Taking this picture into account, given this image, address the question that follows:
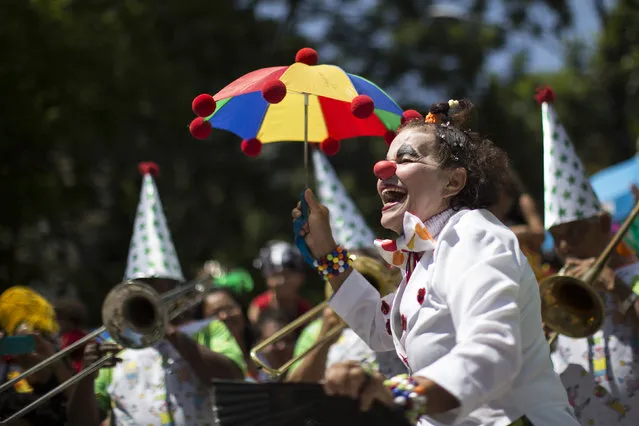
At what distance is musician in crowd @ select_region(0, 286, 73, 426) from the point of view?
16.5 feet

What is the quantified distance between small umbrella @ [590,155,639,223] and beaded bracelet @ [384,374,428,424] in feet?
21.0

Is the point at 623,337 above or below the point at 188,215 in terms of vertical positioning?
below

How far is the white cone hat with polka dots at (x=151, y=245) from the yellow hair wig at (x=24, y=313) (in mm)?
645

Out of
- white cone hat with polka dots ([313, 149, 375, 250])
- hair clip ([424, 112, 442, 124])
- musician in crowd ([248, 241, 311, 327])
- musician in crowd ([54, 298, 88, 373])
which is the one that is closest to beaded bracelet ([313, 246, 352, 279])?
hair clip ([424, 112, 442, 124])

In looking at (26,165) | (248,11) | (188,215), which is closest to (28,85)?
(26,165)

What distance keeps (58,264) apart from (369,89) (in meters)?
12.3

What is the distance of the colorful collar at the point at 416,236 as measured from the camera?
3117 mm

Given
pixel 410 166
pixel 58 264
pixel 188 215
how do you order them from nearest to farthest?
pixel 410 166, pixel 58 264, pixel 188 215

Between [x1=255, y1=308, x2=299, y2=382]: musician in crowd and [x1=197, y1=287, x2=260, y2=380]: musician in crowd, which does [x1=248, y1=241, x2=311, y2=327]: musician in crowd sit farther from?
→ [x1=197, y1=287, x2=260, y2=380]: musician in crowd

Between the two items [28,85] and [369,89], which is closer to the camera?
[369,89]

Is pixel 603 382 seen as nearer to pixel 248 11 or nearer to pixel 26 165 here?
pixel 26 165

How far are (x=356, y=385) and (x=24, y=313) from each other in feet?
10.9

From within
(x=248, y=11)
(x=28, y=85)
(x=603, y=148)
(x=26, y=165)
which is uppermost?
(x=248, y=11)

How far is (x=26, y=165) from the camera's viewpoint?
1201cm
